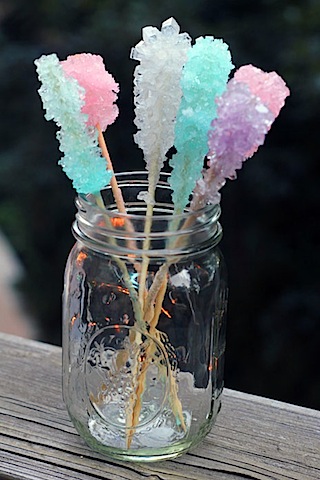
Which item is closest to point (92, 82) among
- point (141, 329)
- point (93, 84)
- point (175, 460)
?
point (93, 84)

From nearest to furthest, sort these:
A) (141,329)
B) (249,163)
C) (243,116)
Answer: (243,116)
(141,329)
(249,163)

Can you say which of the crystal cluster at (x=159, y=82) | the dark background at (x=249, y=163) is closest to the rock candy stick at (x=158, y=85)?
the crystal cluster at (x=159, y=82)

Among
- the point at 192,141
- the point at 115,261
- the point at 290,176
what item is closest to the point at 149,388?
the point at 115,261

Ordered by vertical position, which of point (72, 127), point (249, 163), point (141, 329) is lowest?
point (249, 163)

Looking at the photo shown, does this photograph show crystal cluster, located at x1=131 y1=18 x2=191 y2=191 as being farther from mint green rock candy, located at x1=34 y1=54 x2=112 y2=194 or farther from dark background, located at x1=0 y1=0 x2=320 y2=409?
dark background, located at x1=0 y1=0 x2=320 y2=409

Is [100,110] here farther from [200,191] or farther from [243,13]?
[243,13]

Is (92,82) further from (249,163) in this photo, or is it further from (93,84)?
(249,163)
